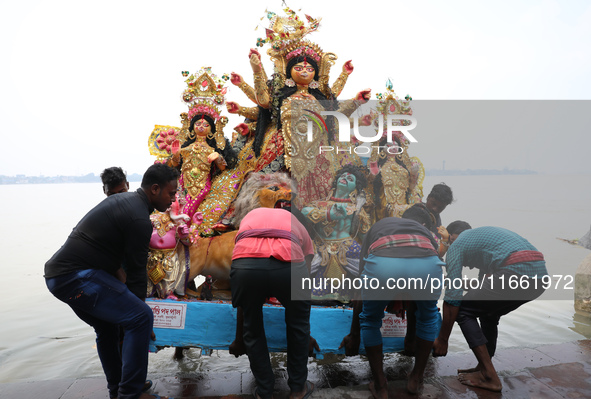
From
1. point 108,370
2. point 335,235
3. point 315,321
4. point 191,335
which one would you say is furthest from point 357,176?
point 108,370

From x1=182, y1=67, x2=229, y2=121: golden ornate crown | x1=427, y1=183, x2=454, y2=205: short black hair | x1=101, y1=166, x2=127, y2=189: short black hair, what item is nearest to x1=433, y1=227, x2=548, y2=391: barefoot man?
x1=427, y1=183, x2=454, y2=205: short black hair

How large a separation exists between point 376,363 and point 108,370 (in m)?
1.86

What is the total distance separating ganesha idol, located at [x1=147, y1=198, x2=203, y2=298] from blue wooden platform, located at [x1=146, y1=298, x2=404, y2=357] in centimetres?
29

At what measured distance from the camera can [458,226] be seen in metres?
3.87

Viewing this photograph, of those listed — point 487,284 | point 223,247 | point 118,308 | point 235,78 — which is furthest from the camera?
point 235,78

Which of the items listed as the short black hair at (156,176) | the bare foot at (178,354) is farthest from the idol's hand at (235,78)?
the bare foot at (178,354)

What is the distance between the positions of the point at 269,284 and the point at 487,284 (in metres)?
1.67

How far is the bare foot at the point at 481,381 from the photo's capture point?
2.93 metres

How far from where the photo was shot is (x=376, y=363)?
2.80 meters

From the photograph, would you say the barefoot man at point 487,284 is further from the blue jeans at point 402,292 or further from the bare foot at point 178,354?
the bare foot at point 178,354

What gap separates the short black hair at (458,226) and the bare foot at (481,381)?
4.33ft

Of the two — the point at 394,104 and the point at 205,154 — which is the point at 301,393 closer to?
the point at 205,154

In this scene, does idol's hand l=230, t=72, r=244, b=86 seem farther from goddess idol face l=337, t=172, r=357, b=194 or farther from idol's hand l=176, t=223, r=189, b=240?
idol's hand l=176, t=223, r=189, b=240

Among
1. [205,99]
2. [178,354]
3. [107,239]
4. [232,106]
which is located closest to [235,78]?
[232,106]
